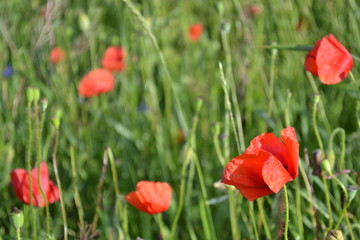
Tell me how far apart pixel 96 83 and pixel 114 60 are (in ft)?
0.61

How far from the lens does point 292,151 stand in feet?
2.48

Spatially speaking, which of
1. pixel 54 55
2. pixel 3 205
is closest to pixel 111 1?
pixel 54 55

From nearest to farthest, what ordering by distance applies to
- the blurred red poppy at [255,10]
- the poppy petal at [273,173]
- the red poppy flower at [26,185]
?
the poppy petal at [273,173] → the red poppy flower at [26,185] → the blurred red poppy at [255,10]

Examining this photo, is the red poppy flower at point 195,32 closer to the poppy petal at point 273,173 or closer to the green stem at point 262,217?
the green stem at point 262,217

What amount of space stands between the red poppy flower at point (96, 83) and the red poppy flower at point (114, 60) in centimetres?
11

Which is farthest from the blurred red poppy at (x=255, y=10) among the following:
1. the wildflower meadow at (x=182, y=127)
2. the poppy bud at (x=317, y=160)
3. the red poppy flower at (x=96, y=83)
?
the poppy bud at (x=317, y=160)

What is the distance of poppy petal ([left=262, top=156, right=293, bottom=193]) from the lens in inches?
29.2

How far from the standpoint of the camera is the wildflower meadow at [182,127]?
1070mm

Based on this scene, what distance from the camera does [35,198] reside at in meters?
1.14

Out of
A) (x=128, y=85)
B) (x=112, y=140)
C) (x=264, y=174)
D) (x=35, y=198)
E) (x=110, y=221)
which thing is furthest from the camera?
(x=128, y=85)

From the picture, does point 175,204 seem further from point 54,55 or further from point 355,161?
point 54,55

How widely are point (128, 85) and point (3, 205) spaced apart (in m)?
0.74

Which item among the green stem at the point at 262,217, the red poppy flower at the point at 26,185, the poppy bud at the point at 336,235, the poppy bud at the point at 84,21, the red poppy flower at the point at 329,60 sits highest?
the poppy bud at the point at 84,21

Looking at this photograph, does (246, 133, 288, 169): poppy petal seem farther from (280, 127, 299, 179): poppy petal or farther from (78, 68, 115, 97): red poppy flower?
(78, 68, 115, 97): red poppy flower
